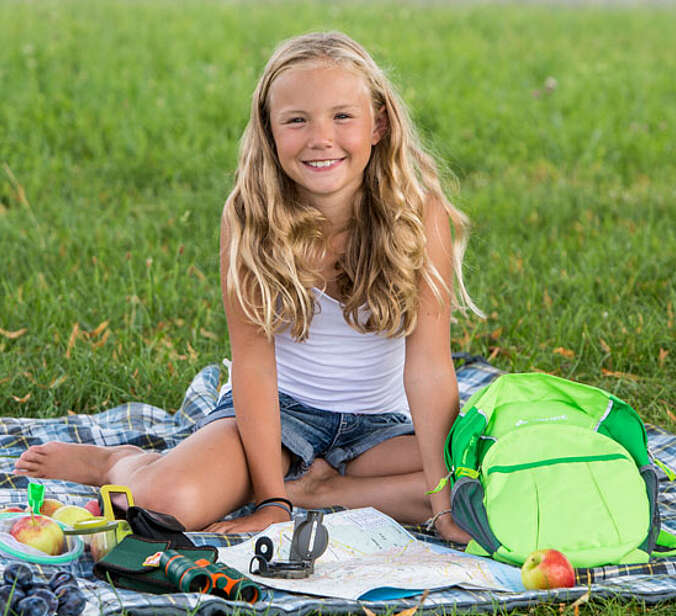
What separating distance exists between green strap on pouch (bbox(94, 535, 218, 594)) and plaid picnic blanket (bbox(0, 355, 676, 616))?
0.10 feet

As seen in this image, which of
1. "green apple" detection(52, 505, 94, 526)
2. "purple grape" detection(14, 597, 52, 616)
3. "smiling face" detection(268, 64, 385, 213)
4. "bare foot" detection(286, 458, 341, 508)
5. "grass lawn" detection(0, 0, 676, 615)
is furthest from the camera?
"grass lawn" detection(0, 0, 676, 615)

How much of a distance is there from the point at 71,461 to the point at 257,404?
71 centimetres

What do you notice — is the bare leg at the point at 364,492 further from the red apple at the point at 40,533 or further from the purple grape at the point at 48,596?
the purple grape at the point at 48,596

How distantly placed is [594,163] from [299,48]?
4520 mm

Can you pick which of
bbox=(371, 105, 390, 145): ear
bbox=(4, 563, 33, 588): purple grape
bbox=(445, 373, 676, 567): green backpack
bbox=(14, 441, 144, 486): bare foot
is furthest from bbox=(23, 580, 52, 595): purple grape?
bbox=(371, 105, 390, 145): ear

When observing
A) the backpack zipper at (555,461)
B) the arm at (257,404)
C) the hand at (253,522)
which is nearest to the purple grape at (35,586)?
the hand at (253,522)

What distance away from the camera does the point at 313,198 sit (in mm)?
3188

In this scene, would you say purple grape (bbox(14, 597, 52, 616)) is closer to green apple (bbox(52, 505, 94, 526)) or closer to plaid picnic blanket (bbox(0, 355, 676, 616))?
plaid picnic blanket (bbox(0, 355, 676, 616))

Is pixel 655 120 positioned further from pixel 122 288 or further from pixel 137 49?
pixel 122 288

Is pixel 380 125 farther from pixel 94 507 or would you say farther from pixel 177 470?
pixel 94 507

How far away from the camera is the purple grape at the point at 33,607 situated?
223 cm

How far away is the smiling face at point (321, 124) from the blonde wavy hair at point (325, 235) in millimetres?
81

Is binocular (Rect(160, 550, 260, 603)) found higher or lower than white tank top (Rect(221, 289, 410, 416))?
lower

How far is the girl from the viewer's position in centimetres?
299
